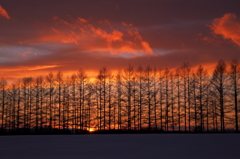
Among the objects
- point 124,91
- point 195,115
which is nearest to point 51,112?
point 124,91

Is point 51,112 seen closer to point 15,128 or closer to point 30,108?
point 30,108

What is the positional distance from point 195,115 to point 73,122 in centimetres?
2673

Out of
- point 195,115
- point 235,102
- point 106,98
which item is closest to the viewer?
point 235,102

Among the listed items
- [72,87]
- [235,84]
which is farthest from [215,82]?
[72,87]

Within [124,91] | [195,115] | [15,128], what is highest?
[124,91]

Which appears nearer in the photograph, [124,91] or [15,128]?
[124,91]

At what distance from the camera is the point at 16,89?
2913 inches

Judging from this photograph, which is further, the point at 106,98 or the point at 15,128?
the point at 15,128

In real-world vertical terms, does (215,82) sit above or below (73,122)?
above

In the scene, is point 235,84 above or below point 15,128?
above

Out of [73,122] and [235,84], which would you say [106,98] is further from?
[235,84]

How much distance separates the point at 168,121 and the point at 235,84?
1631 cm

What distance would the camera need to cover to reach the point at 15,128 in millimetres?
72750

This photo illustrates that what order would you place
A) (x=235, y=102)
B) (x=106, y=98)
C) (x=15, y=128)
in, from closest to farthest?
(x=235, y=102) < (x=106, y=98) < (x=15, y=128)
